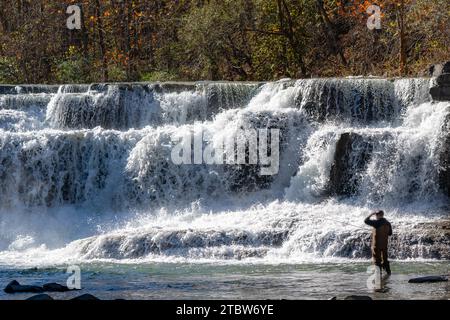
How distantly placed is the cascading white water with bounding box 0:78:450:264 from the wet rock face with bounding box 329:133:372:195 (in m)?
0.03

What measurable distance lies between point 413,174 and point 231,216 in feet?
14.4

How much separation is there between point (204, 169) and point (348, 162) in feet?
12.3

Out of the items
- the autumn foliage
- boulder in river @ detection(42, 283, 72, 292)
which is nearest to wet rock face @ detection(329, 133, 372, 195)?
the autumn foliage

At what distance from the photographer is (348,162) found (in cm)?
2762

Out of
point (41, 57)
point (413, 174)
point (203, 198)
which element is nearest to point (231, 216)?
point (203, 198)

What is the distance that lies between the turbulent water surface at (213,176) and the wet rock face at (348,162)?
0.09ft

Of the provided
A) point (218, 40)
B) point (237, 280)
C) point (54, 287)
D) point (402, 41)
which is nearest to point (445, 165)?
point (237, 280)

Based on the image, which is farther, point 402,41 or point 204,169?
point 402,41

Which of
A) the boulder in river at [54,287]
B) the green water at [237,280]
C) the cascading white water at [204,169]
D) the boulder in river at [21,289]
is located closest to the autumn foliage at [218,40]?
the cascading white water at [204,169]

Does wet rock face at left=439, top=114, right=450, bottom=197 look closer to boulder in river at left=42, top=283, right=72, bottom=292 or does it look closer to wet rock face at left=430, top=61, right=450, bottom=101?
wet rock face at left=430, top=61, right=450, bottom=101

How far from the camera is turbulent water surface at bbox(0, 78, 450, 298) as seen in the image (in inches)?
961

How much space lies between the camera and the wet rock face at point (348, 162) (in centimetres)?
2744

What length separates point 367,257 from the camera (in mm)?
22891

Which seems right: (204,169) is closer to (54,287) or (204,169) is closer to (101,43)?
(54,287)
